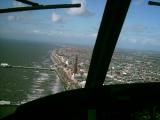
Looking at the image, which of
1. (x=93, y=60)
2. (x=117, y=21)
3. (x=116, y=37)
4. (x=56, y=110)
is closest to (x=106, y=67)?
(x=93, y=60)

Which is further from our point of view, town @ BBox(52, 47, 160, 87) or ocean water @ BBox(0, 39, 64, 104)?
ocean water @ BBox(0, 39, 64, 104)

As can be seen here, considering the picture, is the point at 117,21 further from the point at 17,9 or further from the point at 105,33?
the point at 17,9

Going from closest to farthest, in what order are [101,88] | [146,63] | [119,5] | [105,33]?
[101,88]
[119,5]
[105,33]
[146,63]

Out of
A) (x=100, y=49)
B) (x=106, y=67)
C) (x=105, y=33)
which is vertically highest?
(x=105, y=33)

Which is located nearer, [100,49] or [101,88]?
[101,88]

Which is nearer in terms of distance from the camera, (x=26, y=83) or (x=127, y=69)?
(x=127, y=69)

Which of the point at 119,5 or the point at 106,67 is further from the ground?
the point at 119,5

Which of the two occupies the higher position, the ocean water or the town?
the town

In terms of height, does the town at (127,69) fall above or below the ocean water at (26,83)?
above

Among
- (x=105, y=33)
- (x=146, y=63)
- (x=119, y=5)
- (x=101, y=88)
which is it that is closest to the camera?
(x=101, y=88)

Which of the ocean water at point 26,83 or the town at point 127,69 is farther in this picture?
the ocean water at point 26,83

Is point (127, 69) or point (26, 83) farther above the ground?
point (127, 69)
